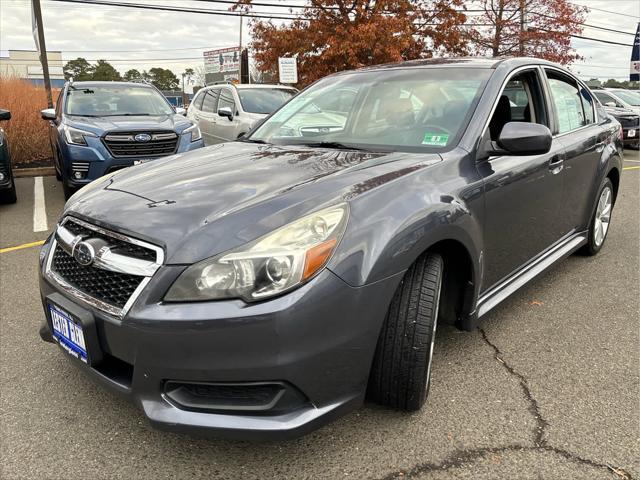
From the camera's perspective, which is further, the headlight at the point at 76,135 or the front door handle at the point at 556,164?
the headlight at the point at 76,135

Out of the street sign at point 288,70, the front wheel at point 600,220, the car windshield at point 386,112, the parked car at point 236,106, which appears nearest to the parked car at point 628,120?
the street sign at point 288,70

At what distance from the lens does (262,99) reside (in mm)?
9602

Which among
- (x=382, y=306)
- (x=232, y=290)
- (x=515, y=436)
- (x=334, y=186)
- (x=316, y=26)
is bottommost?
(x=515, y=436)

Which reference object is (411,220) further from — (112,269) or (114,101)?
(114,101)

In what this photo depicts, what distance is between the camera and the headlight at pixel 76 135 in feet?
21.2

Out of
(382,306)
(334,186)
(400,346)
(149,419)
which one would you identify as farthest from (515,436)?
(149,419)

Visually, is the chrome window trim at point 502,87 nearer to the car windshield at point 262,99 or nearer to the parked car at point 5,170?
the parked car at point 5,170

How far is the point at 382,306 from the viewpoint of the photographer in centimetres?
191

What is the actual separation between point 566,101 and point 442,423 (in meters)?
2.60

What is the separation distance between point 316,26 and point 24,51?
78.2 meters

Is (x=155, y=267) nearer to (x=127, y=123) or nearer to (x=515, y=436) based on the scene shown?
(x=515, y=436)

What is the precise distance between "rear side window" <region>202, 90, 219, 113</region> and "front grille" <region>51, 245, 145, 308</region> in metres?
8.56

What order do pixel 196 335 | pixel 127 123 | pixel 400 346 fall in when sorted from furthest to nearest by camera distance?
pixel 127 123 → pixel 400 346 → pixel 196 335

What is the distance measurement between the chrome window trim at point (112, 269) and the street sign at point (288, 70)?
11.2 m
